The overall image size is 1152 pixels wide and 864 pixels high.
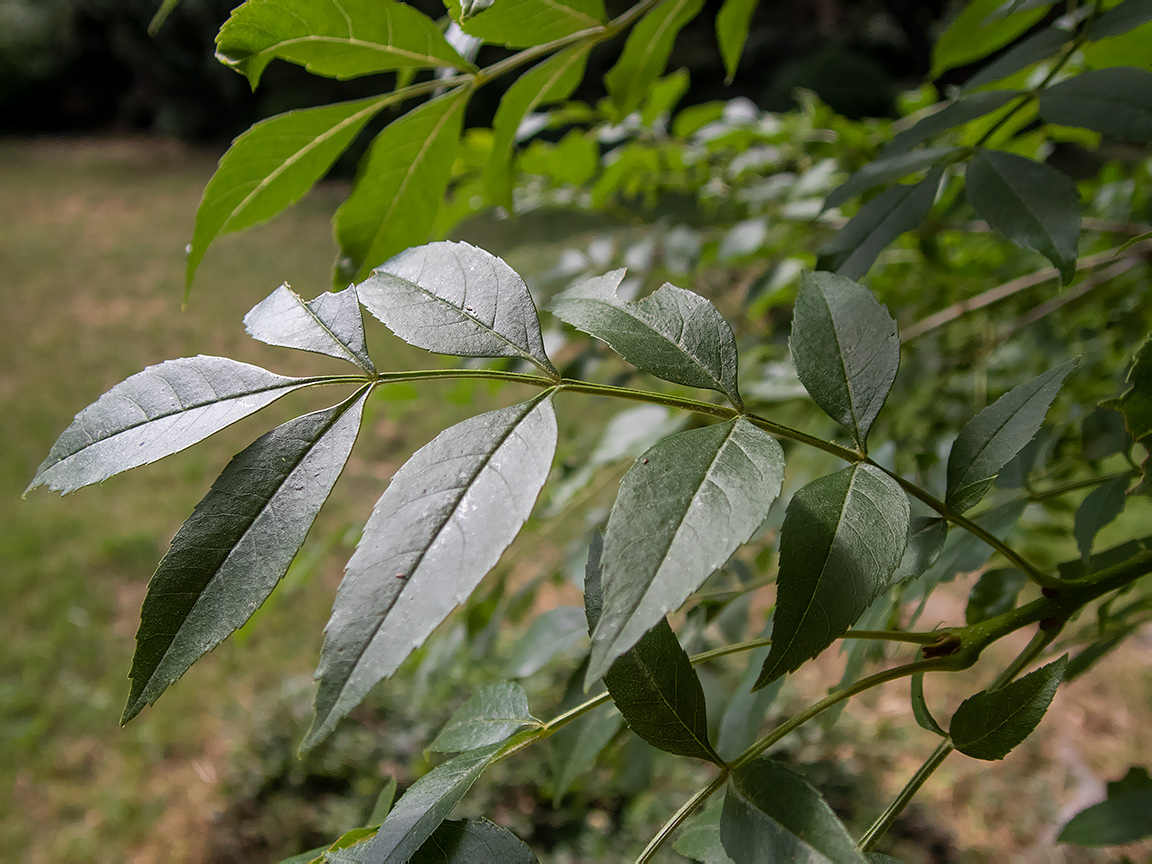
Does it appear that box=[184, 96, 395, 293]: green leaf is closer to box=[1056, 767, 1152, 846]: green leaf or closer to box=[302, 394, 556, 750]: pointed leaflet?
box=[302, 394, 556, 750]: pointed leaflet

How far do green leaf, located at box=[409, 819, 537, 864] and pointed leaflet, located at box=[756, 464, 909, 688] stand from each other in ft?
0.40

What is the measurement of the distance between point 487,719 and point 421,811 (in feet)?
0.27

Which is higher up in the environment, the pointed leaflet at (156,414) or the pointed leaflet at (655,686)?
the pointed leaflet at (156,414)

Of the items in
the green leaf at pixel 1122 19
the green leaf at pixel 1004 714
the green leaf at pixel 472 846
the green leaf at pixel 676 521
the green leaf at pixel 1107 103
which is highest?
the green leaf at pixel 1122 19

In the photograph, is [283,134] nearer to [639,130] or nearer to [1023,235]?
[1023,235]

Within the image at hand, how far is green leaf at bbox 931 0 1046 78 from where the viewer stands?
655 millimetres

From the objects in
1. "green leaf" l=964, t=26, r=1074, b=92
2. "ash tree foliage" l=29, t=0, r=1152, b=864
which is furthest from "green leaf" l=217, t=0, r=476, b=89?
"green leaf" l=964, t=26, r=1074, b=92

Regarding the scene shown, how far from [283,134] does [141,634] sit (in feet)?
1.02

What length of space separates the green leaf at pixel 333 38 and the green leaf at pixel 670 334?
0.23 meters

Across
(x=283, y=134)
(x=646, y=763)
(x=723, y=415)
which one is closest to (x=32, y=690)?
(x=646, y=763)

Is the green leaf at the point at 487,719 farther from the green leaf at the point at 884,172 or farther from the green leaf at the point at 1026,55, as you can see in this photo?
the green leaf at the point at 1026,55

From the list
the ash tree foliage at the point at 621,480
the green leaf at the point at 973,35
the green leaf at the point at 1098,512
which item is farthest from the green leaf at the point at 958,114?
the green leaf at the point at 1098,512

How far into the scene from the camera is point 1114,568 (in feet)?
1.23

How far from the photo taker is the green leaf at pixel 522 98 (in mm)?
551
